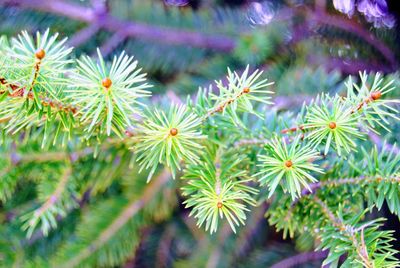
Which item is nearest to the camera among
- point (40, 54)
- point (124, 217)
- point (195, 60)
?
point (40, 54)

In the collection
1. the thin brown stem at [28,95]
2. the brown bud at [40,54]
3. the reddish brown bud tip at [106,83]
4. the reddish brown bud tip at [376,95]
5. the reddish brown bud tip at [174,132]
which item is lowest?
the reddish brown bud tip at [376,95]

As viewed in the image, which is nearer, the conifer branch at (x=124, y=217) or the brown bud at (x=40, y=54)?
the brown bud at (x=40, y=54)

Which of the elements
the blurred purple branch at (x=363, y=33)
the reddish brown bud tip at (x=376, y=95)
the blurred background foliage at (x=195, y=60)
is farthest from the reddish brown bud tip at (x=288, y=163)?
the blurred purple branch at (x=363, y=33)

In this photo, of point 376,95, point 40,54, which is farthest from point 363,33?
point 40,54

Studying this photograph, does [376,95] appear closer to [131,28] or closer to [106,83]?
[106,83]

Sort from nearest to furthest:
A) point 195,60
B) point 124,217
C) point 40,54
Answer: point 40,54 → point 124,217 → point 195,60

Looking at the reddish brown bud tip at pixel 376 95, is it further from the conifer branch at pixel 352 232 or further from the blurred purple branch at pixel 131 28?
the blurred purple branch at pixel 131 28

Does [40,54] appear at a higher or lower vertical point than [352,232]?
higher

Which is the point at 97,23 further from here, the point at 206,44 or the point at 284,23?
the point at 284,23
